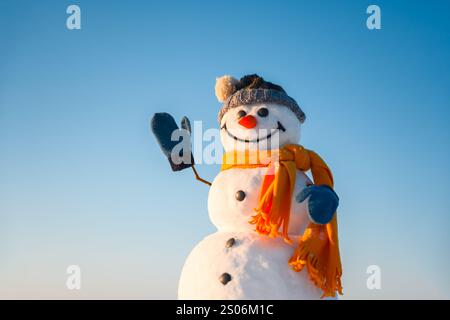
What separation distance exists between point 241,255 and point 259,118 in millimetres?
1282

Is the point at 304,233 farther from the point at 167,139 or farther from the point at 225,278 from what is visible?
the point at 167,139

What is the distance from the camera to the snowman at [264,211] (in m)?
4.74

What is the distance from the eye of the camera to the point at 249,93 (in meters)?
5.41

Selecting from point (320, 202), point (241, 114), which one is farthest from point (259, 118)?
point (320, 202)

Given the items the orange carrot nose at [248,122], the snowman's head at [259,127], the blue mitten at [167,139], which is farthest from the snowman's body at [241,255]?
the blue mitten at [167,139]

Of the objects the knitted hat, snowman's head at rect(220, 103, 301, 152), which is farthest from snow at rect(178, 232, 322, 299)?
the knitted hat

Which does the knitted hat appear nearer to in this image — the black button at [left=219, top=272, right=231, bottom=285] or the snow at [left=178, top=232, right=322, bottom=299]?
the snow at [left=178, top=232, right=322, bottom=299]

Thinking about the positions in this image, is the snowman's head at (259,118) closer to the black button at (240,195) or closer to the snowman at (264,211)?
the snowman at (264,211)

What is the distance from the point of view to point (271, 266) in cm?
476

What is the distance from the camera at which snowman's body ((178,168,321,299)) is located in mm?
4723

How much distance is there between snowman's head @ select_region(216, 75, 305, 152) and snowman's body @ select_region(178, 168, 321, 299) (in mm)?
296
